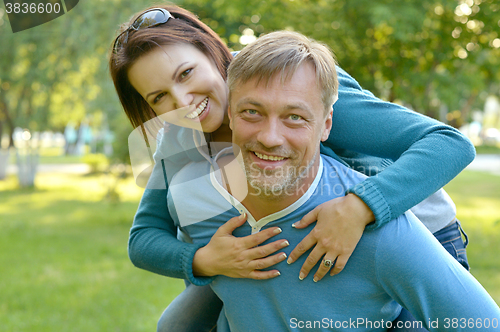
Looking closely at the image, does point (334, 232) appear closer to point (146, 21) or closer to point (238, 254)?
point (238, 254)

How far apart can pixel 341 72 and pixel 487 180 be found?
16265 mm

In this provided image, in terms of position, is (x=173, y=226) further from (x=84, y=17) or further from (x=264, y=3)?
(x=84, y=17)

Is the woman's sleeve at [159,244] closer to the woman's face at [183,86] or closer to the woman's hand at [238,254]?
the woman's hand at [238,254]

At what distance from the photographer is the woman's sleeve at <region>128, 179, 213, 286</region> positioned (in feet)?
6.07

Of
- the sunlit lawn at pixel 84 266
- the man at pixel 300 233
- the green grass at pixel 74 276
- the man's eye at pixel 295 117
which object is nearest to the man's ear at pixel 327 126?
the man at pixel 300 233

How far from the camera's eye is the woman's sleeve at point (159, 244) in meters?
1.85

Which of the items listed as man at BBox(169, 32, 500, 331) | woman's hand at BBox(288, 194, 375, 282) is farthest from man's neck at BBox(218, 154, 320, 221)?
woman's hand at BBox(288, 194, 375, 282)

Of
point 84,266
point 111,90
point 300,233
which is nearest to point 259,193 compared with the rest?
point 300,233

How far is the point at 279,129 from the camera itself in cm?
157

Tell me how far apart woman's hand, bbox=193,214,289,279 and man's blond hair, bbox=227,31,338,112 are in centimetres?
53

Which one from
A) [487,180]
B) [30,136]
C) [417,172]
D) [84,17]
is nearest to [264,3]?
[417,172]

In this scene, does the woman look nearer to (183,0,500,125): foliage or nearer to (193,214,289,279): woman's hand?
(193,214,289,279): woman's hand

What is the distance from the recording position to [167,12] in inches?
86.6

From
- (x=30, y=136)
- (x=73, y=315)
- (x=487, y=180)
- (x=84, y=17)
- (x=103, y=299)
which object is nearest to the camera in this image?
(x=73, y=315)
